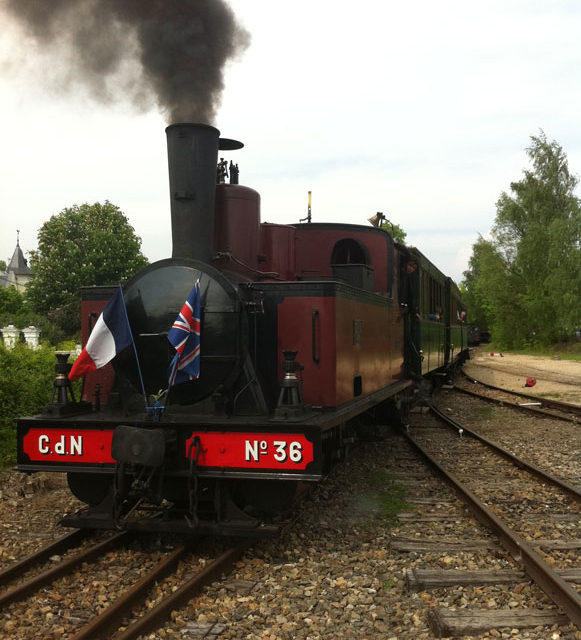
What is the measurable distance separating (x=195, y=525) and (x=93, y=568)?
0.68 m

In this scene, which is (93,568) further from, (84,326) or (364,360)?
(364,360)

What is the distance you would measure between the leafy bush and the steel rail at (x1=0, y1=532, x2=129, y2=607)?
9.83 ft

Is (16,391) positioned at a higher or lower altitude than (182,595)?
higher

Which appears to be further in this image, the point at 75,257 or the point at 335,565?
the point at 75,257

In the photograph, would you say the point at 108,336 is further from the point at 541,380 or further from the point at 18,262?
the point at 18,262

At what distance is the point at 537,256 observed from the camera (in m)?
39.5

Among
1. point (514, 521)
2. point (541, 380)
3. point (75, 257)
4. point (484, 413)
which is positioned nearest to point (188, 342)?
point (514, 521)

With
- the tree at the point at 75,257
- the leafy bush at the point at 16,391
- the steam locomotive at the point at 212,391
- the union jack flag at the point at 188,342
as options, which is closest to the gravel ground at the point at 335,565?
the steam locomotive at the point at 212,391

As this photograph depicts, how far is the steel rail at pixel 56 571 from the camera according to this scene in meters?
3.51

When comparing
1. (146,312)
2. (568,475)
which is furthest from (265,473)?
(568,475)

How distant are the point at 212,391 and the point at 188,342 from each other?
41cm

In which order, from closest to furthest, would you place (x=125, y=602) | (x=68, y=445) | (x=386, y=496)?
(x=125, y=602) → (x=68, y=445) → (x=386, y=496)

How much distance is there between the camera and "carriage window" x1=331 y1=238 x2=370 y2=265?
6.87 m

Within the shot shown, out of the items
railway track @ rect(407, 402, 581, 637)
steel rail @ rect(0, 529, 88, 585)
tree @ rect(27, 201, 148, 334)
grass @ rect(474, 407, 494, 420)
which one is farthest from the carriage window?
tree @ rect(27, 201, 148, 334)
